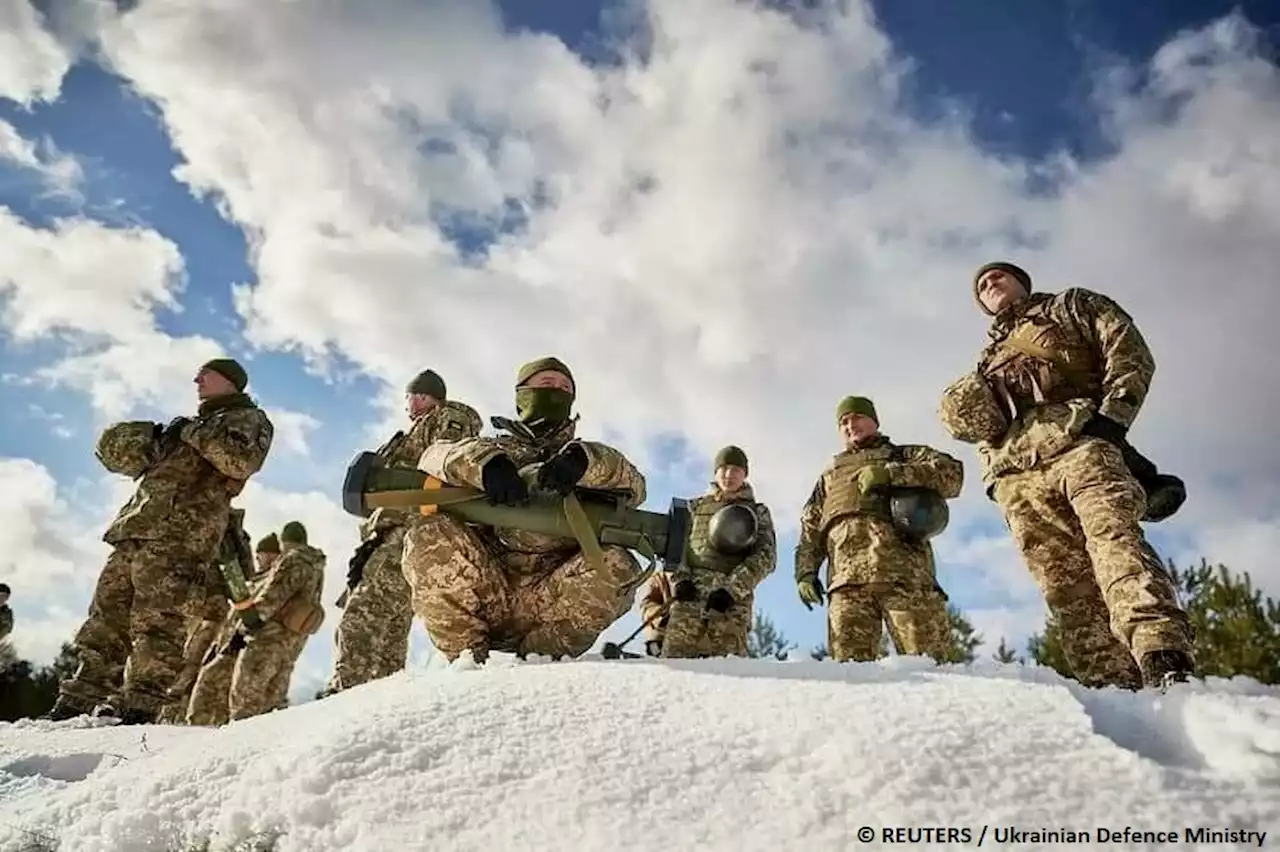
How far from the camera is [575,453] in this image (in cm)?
311

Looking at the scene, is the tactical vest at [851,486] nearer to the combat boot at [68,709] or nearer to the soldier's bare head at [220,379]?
the soldier's bare head at [220,379]

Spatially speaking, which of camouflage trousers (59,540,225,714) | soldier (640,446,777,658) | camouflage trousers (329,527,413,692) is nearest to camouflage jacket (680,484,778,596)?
soldier (640,446,777,658)

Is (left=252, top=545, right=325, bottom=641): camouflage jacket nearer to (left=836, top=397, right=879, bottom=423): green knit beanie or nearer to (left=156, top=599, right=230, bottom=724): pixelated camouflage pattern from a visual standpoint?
(left=156, top=599, right=230, bottom=724): pixelated camouflage pattern

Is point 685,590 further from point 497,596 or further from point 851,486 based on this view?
point 497,596

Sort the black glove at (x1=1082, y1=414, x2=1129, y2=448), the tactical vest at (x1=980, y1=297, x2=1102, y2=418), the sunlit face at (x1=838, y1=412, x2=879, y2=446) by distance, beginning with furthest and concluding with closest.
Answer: the sunlit face at (x1=838, y1=412, x2=879, y2=446), the tactical vest at (x1=980, y1=297, x2=1102, y2=418), the black glove at (x1=1082, y1=414, x2=1129, y2=448)

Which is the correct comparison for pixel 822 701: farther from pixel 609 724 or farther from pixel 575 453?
pixel 575 453

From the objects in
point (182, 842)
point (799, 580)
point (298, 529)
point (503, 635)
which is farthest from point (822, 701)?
point (298, 529)

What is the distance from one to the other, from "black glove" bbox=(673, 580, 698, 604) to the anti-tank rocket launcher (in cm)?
292

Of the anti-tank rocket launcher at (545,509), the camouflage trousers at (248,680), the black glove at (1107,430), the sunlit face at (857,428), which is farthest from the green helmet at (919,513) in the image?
the camouflage trousers at (248,680)

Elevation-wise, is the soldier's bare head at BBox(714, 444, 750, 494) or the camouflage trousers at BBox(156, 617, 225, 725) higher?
the soldier's bare head at BBox(714, 444, 750, 494)

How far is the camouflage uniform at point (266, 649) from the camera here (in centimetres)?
701

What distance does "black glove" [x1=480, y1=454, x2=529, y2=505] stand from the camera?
3037 mm

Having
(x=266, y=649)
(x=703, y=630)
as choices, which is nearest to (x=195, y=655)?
(x=266, y=649)

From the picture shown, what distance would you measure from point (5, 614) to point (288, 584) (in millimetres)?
2993
